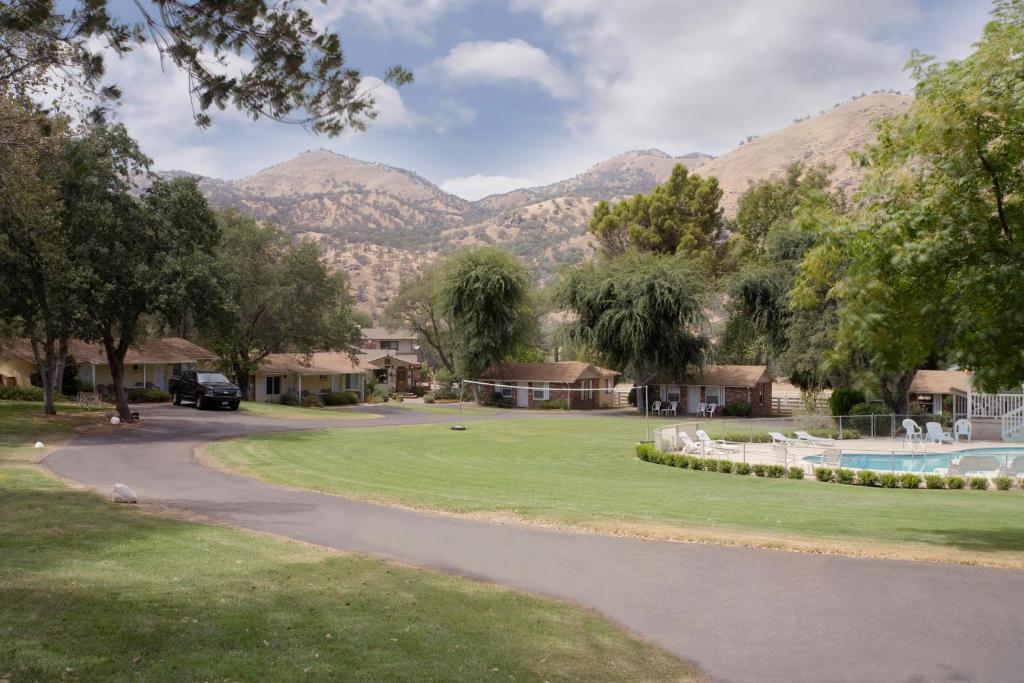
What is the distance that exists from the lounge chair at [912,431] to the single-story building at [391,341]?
62.6m

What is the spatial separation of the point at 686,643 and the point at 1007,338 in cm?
654

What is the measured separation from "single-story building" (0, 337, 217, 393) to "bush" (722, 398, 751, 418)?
36234 millimetres

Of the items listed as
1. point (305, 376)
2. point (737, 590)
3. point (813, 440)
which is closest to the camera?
point (737, 590)

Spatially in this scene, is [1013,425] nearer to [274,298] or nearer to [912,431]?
[912,431]

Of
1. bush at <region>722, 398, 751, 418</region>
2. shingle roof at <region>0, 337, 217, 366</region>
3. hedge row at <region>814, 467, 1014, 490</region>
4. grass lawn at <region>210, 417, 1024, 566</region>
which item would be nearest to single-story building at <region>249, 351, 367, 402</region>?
shingle roof at <region>0, 337, 217, 366</region>

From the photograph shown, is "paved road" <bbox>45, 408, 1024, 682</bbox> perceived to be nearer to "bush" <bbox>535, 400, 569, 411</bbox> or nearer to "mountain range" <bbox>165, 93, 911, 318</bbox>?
"bush" <bbox>535, 400, 569, 411</bbox>

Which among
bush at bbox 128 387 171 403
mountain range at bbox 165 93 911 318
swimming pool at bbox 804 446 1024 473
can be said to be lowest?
swimming pool at bbox 804 446 1024 473

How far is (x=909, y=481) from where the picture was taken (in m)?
22.3

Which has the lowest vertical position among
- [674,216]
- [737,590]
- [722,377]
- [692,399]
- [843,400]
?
[737,590]

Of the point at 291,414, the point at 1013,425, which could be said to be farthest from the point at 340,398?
the point at 1013,425

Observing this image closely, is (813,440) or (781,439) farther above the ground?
(781,439)

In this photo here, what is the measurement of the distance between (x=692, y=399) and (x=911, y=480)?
127ft

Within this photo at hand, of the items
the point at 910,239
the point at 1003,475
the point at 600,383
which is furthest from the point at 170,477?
the point at 600,383

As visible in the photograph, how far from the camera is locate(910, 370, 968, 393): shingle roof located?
4875 cm
